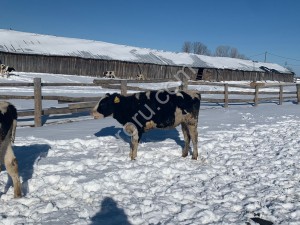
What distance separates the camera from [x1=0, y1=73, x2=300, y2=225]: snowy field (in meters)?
4.20

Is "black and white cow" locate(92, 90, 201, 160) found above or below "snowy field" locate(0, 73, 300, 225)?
above

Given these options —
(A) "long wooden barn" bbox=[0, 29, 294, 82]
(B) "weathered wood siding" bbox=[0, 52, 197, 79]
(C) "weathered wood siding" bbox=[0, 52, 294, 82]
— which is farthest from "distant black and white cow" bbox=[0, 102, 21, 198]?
(B) "weathered wood siding" bbox=[0, 52, 197, 79]

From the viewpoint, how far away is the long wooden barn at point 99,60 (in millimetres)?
34875

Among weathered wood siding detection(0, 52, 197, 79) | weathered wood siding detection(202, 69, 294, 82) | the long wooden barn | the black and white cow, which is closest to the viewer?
the black and white cow

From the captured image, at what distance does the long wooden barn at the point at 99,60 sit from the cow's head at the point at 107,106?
87.7 ft

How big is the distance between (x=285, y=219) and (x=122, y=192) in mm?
2283

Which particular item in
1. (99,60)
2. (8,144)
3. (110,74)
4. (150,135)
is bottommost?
(150,135)

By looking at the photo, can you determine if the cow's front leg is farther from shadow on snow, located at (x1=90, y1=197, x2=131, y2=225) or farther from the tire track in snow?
shadow on snow, located at (x1=90, y1=197, x2=131, y2=225)

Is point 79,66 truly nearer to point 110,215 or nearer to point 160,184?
point 160,184

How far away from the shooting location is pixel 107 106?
716 cm

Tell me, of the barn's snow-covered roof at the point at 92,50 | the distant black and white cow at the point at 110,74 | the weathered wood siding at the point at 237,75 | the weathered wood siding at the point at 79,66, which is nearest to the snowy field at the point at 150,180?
the weathered wood siding at the point at 79,66

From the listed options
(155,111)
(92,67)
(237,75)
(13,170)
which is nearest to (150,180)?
(155,111)

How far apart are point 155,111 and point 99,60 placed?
1307 inches

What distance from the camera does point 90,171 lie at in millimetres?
5836
